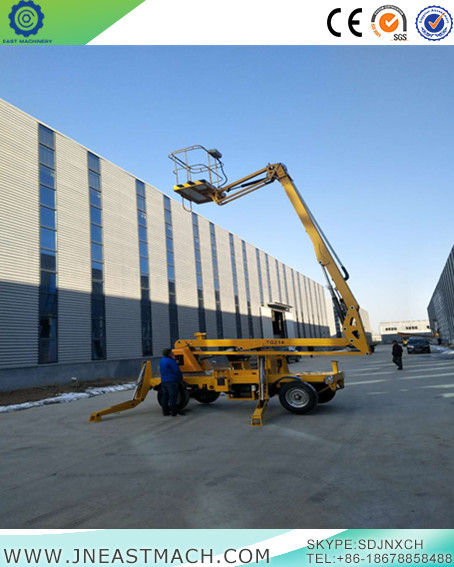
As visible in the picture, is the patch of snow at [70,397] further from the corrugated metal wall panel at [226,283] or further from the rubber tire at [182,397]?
the corrugated metal wall panel at [226,283]

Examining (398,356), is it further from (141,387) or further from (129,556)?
(129,556)

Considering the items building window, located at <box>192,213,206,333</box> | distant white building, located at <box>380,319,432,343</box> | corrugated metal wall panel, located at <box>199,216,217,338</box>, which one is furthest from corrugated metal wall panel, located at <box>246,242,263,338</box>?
distant white building, located at <box>380,319,432,343</box>

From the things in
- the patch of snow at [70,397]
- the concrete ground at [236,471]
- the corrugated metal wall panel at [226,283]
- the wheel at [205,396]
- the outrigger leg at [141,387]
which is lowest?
the patch of snow at [70,397]

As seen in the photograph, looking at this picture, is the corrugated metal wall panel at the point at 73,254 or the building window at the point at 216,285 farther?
the building window at the point at 216,285

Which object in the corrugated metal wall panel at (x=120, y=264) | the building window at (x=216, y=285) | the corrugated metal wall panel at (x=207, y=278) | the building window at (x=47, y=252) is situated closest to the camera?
the building window at (x=47, y=252)

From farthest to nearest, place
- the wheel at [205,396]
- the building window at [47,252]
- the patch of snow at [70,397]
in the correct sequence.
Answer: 1. the building window at [47,252]
2. the patch of snow at [70,397]
3. the wheel at [205,396]

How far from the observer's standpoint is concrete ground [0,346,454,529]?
12.8 feet

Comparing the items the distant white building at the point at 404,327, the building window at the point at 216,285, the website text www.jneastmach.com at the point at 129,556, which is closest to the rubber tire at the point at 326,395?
the website text www.jneastmach.com at the point at 129,556

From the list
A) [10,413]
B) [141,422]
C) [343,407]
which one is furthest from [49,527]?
[10,413]

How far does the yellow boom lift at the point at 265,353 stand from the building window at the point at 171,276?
19.8 metres

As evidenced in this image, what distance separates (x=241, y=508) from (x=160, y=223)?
96.2 feet

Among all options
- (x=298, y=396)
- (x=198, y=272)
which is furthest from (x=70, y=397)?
(x=198, y=272)

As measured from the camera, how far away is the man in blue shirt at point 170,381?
33.0 ft

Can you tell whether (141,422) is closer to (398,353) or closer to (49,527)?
(49,527)
